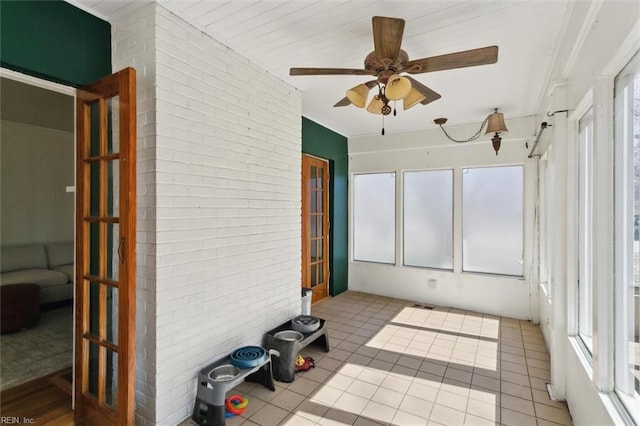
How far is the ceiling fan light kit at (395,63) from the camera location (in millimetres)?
1668

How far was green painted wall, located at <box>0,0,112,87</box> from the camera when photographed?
163 cm

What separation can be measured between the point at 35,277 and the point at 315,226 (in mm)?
3717

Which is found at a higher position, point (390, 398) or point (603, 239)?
point (603, 239)

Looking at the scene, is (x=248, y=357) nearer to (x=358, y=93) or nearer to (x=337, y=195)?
(x=358, y=93)

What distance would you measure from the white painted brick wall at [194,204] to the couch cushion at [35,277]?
3.07 meters

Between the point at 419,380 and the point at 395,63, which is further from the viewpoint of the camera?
the point at 419,380

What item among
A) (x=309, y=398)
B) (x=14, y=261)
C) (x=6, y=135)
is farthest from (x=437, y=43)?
(x=14, y=261)

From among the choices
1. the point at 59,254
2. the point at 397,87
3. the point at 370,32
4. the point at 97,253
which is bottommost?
the point at 59,254

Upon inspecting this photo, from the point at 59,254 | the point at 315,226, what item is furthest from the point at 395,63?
the point at 59,254

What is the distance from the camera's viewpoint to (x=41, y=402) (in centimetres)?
219

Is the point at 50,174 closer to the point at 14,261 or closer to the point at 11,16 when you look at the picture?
the point at 14,261

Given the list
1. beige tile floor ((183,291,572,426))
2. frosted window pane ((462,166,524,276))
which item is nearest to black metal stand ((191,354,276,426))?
beige tile floor ((183,291,572,426))

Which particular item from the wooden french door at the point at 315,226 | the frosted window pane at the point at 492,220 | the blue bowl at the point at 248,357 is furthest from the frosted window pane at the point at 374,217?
the blue bowl at the point at 248,357

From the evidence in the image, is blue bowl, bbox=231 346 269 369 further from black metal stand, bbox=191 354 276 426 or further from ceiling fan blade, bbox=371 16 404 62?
ceiling fan blade, bbox=371 16 404 62
